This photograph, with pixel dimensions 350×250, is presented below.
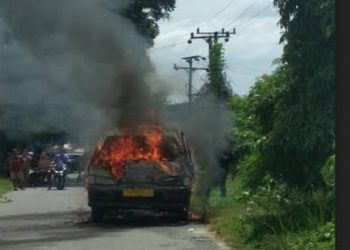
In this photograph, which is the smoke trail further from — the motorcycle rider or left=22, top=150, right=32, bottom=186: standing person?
the motorcycle rider

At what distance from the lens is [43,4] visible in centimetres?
1332

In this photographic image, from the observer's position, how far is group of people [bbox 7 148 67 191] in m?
28.6

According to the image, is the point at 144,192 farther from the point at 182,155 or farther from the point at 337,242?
the point at 337,242

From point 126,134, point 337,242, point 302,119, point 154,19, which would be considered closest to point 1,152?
point 154,19

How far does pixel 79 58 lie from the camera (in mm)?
14492

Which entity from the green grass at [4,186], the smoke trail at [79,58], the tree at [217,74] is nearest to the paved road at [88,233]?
the smoke trail at [79,58]

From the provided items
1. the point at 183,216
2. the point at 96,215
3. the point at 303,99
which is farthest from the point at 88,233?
the point at 303,99

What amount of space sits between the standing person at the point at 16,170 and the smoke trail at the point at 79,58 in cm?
1120

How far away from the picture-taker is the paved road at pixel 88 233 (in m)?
11.2

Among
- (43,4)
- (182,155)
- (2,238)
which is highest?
(43,4)

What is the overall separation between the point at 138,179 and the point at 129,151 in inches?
25.8

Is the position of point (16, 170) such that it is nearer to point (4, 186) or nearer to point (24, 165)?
point (24, 165)

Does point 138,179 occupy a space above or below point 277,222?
above

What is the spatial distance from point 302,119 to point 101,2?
17.1 ft
